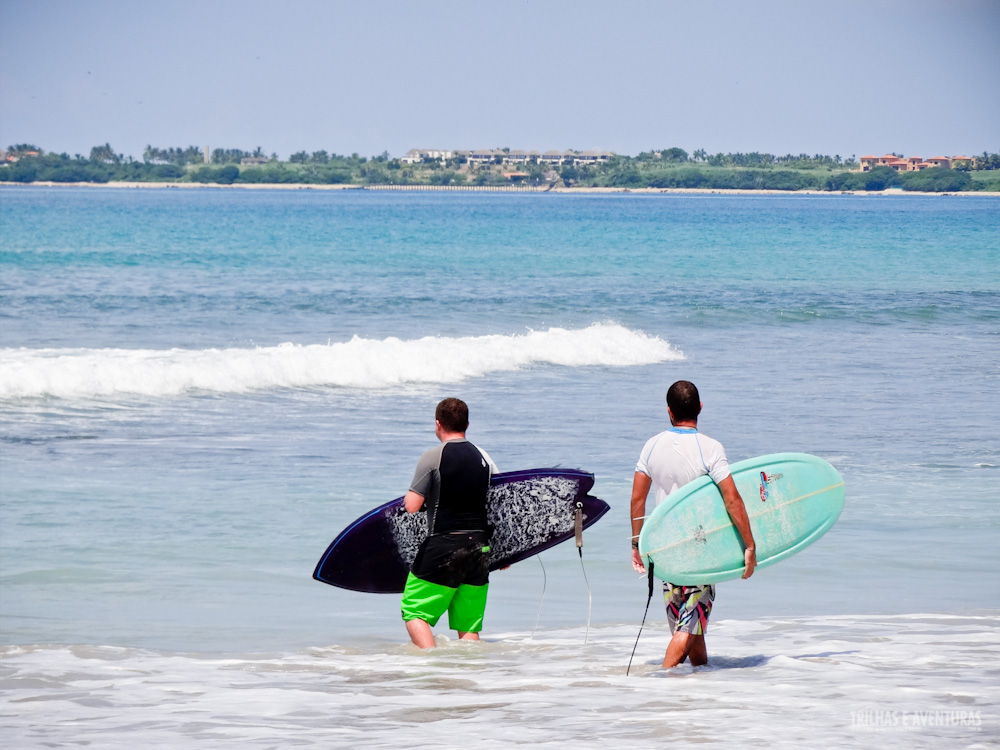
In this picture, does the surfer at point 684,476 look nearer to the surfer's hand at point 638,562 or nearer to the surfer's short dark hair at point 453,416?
the surfer's hand at point 638,562

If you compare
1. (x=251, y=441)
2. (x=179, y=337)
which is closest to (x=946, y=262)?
(x=179, y=337)

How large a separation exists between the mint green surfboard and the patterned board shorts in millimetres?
82

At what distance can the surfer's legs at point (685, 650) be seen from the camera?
5.53 m

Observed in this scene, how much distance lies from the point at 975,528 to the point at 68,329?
722 inches

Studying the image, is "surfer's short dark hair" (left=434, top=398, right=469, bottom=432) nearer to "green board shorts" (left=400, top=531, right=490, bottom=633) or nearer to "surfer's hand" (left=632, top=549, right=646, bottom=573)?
"green board shorts" (left=400, top=531, right=490, bottom=633)

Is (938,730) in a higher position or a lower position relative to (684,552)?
lower

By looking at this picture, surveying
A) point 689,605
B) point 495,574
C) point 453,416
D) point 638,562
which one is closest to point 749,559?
point 689,605

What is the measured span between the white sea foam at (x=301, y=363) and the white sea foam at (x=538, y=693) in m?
10.3

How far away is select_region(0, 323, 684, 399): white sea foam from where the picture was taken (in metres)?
16.1

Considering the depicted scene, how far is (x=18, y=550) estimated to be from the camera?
8.30 m

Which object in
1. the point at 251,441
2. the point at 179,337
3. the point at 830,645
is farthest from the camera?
the point at 179,337

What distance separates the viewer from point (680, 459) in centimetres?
530

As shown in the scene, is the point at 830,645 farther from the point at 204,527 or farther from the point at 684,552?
the point at 204,527

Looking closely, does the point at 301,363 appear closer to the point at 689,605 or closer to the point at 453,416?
the point at 453,416
